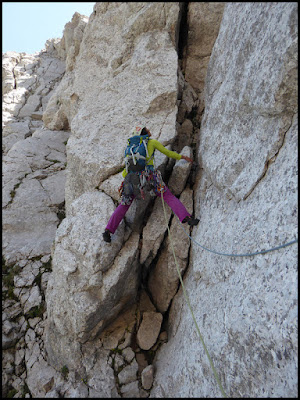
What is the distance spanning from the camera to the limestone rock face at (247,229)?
310 centimetres

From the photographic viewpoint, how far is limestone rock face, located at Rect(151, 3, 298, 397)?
3.10 meters

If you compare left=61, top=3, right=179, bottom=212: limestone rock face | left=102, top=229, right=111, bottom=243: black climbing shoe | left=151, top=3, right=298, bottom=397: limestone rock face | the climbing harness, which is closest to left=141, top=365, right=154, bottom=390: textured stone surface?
left=151, top=3, right=298, bottom=397: limestone rock face

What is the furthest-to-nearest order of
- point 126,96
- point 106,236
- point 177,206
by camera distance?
point 126,96
point 177,206
point 106,236

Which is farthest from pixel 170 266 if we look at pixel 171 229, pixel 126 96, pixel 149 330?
pixel 126 96

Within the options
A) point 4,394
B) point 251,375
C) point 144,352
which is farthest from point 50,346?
point 251,375

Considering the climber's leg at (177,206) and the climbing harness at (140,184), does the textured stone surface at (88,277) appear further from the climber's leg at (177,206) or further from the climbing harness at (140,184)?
the climber's leg at (177,206)

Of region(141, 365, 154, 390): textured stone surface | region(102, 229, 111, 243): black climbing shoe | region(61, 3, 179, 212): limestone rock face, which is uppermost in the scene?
region(61, 3, 179, 212): limestone rock face

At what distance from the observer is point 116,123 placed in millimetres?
7789

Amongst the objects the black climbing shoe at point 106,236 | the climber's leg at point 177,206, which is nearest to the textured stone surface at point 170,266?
the climber's leg at point 177,206

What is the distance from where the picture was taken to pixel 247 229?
4047 mm

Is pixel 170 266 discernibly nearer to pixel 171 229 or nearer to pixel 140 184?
pixel 171 229

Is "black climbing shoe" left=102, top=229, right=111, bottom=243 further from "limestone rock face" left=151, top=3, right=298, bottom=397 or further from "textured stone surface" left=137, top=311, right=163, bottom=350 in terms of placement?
"textured stone surface" left=137, top=311, right=163, bottom=350

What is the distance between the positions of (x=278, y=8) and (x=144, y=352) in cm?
817

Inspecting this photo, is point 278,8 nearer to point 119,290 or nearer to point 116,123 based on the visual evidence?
point 116,123
